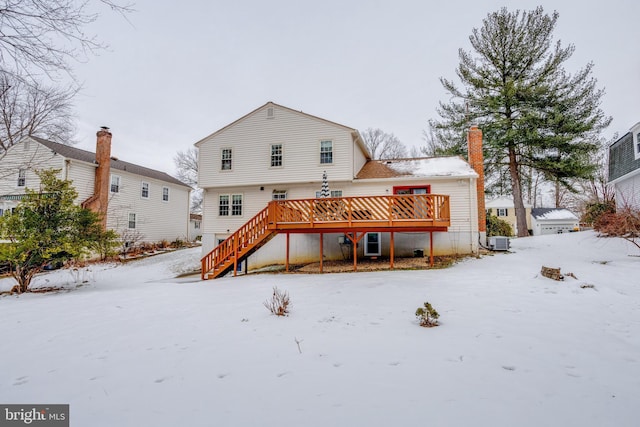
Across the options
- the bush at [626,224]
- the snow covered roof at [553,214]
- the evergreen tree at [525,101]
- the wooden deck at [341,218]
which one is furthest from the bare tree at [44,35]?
the snow covered roof at [553,214]

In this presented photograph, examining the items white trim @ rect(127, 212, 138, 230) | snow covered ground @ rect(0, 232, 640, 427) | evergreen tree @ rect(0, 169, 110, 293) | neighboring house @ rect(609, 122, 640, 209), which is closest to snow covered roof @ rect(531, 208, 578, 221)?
neighboring house @ rect(609, 122, 640, 209)

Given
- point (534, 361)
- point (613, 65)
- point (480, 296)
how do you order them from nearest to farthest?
point (534, 361)
point (480, 296)
point (613, 65)

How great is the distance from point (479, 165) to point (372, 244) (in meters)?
6.69

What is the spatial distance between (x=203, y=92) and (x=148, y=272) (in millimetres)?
16959

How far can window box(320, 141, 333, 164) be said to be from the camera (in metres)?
14.4

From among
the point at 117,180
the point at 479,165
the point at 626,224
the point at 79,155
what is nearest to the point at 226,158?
the point at 117,180

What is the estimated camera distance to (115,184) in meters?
19.4

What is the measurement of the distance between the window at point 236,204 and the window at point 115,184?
31.0 feet

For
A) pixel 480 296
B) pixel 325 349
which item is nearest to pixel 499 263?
pixel 480 296

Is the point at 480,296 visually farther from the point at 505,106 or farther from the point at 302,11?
the point at 505,106

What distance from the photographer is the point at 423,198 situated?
34.6 ft

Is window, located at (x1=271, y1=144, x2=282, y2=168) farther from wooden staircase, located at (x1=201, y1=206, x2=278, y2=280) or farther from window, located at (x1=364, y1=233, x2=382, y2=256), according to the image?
window, located at (x1=364, y1=233, x2=382, y2=256)

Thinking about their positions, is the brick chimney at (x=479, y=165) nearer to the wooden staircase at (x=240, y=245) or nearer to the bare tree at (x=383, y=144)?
the wooden staircase at (x=240, y=245)

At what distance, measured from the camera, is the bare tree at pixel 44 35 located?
11.9 feet
